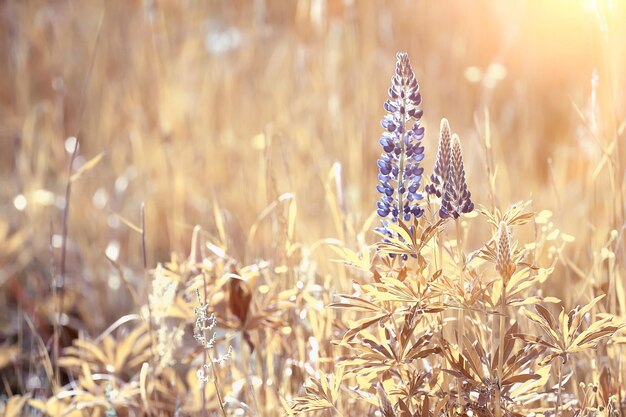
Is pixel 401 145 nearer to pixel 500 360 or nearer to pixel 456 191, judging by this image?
pixel 456 191

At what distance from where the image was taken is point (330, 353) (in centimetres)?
152

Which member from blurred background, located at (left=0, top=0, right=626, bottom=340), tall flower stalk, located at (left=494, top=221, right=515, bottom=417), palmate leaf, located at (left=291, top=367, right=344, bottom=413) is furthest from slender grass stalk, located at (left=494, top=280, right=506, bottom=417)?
blurred background, located at (left=0, top=0, right=626, bottom=340)

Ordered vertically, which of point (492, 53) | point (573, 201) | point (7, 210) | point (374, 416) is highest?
→ point (492, 53)

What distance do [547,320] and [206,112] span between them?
215cm

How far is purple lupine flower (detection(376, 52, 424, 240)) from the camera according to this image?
46.4 inches

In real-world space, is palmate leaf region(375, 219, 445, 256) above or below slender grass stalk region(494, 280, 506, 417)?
above

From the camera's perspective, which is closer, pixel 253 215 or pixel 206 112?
pixel 253 215

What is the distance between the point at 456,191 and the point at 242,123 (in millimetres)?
2127

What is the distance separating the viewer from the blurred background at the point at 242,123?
2.44m

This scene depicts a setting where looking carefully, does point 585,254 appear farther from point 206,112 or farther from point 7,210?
point 7,210

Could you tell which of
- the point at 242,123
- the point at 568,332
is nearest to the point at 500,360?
the point at 568,332

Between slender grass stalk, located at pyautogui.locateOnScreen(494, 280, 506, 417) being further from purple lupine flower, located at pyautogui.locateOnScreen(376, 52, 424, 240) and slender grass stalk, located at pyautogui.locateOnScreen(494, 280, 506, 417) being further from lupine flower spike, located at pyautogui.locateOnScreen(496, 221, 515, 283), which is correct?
purple lupine flower, located at pyautogui.locateOnScreen(376, 52, 424, 240)

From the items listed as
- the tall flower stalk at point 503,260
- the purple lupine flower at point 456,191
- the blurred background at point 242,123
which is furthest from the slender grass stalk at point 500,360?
the blurred background at point 242,123

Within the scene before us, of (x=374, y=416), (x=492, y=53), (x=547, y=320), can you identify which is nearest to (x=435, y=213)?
(x=547, y=320)
